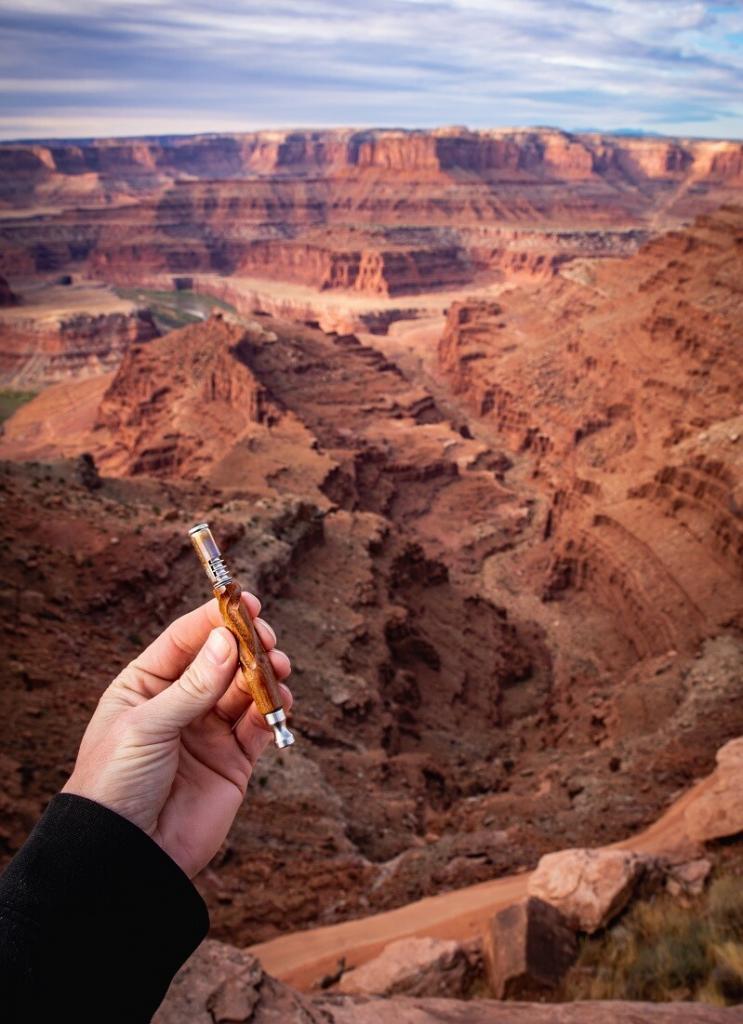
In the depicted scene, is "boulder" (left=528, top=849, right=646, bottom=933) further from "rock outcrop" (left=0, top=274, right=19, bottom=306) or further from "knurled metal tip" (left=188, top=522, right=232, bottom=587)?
"rock outcrop" (left=0, top=274, right=19, bottom=306)

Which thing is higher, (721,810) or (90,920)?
(90,920)

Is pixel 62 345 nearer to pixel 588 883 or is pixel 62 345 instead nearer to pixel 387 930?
pixel 387 930

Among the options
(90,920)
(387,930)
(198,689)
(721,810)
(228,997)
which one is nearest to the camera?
(90,920)

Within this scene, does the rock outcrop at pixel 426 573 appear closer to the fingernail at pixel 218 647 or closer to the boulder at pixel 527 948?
the boulder at pixel 527 948

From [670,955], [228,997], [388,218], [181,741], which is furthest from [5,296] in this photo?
[181,741]

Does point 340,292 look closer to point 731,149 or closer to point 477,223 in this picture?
point 477,223

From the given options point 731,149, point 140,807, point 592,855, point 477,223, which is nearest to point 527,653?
point 592,855

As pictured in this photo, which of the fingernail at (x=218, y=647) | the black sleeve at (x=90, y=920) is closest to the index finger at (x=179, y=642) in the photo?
the fingernail at (x=218, y=647)
